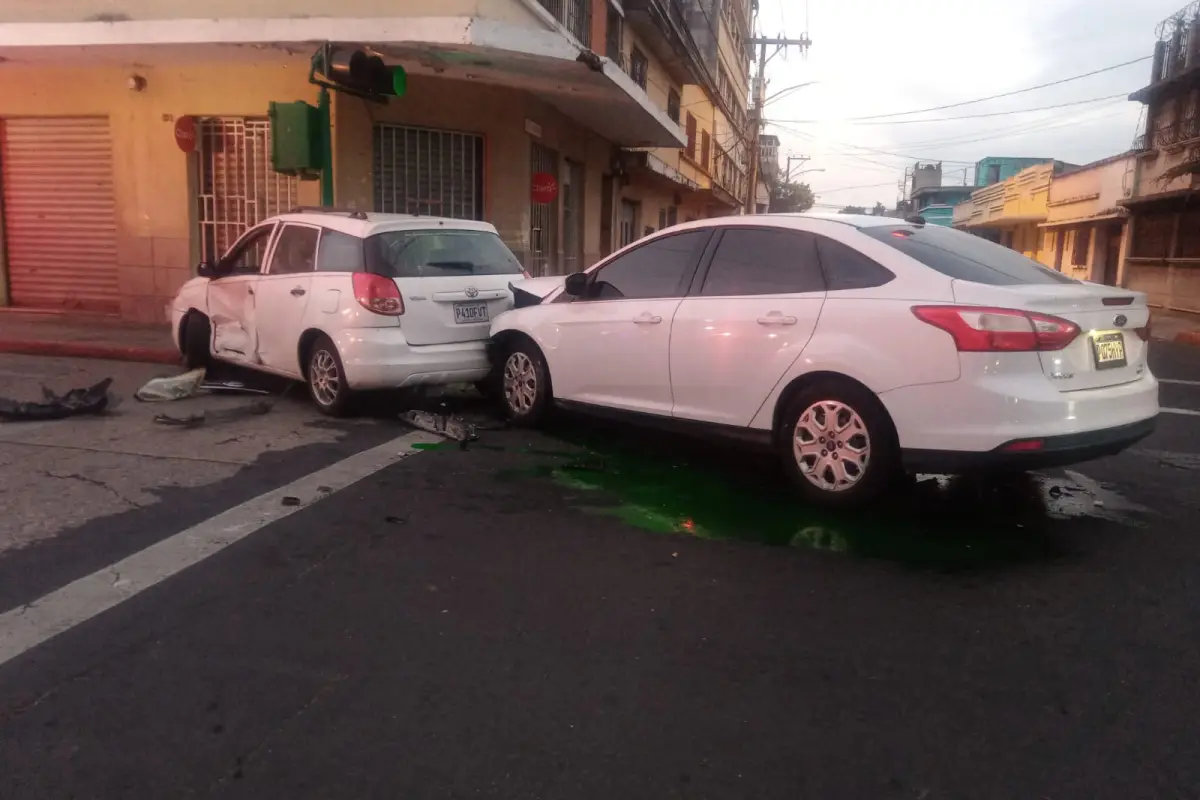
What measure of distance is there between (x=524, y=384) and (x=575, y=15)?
11.7 meters

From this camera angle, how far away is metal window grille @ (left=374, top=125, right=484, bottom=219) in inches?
507

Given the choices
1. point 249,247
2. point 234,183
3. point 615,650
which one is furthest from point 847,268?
point 234,183

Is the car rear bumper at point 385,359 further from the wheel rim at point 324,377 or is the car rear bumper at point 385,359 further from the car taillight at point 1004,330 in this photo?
the car taillight at point 1004,330

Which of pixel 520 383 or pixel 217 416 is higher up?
pixel 520 383

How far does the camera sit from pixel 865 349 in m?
4.94

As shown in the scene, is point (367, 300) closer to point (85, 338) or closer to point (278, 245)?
point (278, 245)

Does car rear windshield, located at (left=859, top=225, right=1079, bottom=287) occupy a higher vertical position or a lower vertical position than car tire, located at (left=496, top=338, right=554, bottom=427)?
higher

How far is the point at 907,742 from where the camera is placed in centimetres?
289

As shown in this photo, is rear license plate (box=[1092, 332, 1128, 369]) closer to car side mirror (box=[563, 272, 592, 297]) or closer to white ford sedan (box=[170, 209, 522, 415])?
car side mirror (box=[563, 272, 592, 297])

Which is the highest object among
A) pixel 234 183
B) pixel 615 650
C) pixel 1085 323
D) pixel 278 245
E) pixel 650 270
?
pixel 234 183

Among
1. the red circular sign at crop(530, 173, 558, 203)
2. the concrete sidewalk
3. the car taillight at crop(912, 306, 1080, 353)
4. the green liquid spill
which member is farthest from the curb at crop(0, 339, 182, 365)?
the car taillight at crop(912, 306, 1080, 353)

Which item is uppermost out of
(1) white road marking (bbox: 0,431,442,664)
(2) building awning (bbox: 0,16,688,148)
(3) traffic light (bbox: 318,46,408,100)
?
(2) building awning (bbox: 0,16,688,148)

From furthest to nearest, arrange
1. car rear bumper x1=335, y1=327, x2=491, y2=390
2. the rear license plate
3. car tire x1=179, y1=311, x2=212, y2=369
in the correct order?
car tire x1=179, y1=311, x2=212, y2=369
car rear bumper x1=335, y1=327, x2=491, y2=390
the rear license plate

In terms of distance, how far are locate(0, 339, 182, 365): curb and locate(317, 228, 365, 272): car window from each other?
3.41 m
